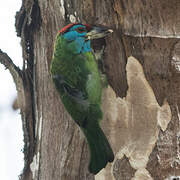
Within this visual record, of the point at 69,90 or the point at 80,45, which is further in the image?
the point at 80,45

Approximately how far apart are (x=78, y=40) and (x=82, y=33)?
17cm

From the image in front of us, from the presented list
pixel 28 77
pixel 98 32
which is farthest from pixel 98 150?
pixel 28 77

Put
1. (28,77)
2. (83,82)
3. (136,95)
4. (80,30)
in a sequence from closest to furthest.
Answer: (136,95) → (80,30) → (83,82) → (28,77)

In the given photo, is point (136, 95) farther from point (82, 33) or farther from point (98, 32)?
point (82, 33)

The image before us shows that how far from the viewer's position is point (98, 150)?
228 centimetres

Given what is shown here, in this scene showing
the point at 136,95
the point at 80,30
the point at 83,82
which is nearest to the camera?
the point at 136,95

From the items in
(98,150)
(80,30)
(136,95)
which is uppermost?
(80,30)

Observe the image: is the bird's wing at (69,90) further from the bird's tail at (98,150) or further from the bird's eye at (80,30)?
the bird's eye at (80,30)

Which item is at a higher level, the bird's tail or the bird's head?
the bird's head

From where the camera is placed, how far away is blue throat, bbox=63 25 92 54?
100 inches

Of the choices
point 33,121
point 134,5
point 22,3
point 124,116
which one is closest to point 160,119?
point 124,116

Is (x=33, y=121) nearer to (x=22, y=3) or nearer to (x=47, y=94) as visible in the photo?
(x=47, y=94)

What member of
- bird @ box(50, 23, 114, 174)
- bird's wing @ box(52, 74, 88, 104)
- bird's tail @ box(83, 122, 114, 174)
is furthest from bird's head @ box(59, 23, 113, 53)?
bird's tail @ box(83, 122, 114, 174)

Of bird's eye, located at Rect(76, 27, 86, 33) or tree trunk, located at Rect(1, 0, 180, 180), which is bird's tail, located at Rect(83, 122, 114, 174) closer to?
tree trunk, located at Rect(1, 0, 180, 180)
